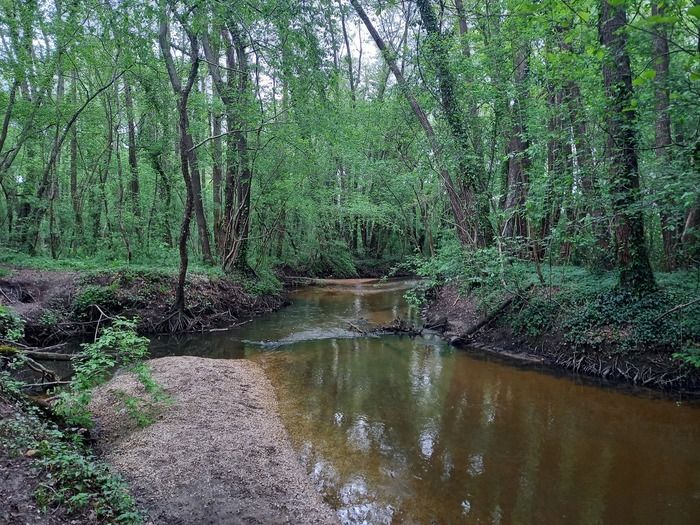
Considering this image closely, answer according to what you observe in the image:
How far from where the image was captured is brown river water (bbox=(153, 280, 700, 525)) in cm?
418

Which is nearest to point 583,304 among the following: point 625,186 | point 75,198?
point 625,186

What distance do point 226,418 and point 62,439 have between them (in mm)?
1907

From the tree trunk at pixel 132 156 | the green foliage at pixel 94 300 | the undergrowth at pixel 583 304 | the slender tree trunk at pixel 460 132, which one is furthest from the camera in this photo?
the tree trunk at pixel 132 156

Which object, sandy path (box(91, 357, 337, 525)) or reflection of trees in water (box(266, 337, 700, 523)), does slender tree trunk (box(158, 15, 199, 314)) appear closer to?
reflection of trees in water (box(266, 337, 700, 523))

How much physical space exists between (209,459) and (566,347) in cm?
771

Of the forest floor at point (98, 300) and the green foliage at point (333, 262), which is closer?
the forest floor at point (98, 300)

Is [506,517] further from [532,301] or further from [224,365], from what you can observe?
[532,301]

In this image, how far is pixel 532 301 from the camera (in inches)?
390

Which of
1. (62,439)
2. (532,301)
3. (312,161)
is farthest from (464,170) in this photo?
(62,439)

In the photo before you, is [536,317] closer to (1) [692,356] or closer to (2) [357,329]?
(1) [692,356]

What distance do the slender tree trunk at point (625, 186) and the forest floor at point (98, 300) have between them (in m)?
10.7

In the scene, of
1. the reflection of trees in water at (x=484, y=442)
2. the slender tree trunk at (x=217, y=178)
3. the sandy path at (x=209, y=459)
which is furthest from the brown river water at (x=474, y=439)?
the slender tree trunk at (x=217, y=178)

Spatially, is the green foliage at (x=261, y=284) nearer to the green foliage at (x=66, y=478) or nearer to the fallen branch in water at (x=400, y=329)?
the fallen branch in water at (x=400, y=329)

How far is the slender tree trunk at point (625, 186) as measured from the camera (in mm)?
7109
